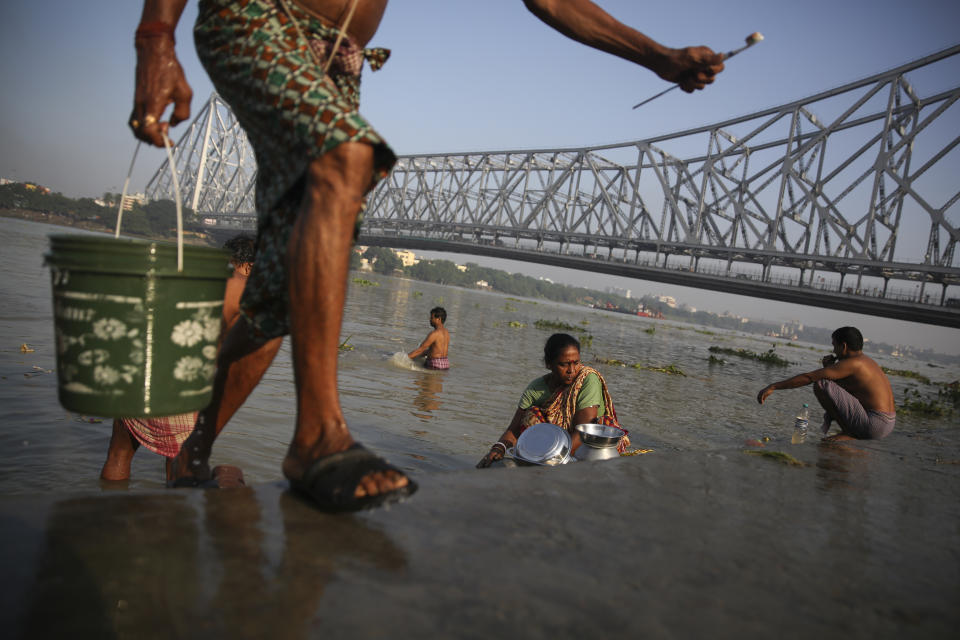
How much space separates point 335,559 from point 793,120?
168 feet

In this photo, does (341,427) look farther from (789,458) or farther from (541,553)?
(789,458)

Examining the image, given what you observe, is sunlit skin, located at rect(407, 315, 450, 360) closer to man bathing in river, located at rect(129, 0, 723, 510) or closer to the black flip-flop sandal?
man bathing in river, located at rect(129, 0, 723, 510)

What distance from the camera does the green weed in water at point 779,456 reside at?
7.30 feet

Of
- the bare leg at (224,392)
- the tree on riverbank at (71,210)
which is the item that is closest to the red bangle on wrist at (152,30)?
the bare leg at (224,392)

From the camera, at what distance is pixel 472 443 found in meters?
4.35

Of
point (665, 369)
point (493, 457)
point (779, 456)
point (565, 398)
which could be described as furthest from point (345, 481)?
point (665, 369)

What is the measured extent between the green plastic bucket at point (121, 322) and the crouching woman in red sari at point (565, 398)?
7.66 feet

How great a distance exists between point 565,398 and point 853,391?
2.87m

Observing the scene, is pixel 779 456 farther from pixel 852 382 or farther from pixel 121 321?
pixel 852 382

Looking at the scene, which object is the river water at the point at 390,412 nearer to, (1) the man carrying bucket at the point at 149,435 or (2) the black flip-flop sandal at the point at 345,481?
(1) the man carrying bucket at the point at 149,435

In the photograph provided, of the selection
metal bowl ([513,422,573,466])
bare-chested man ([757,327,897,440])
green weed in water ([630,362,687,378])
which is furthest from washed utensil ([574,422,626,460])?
green weed in water ([630,362,687,378])

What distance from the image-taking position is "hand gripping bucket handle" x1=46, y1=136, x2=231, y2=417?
1065 mm

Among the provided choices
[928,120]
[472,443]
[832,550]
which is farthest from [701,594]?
Result: [928,120]

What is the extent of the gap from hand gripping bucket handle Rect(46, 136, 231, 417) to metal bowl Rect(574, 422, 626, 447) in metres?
2.03
